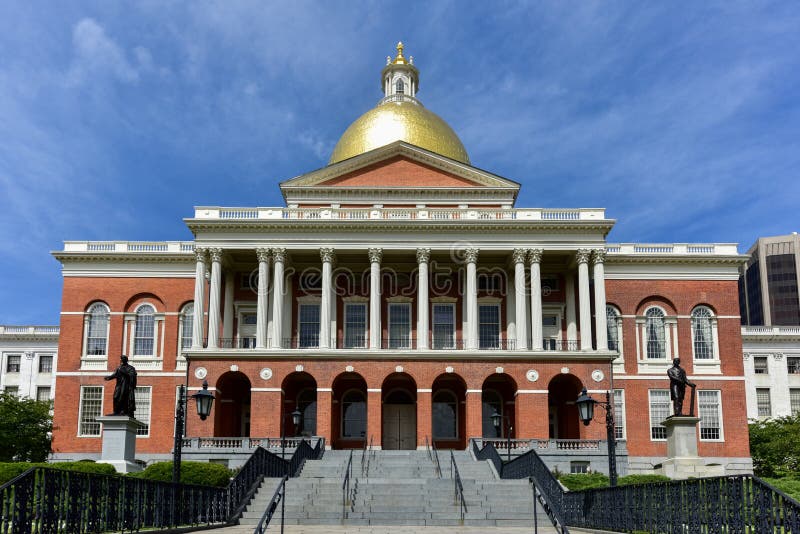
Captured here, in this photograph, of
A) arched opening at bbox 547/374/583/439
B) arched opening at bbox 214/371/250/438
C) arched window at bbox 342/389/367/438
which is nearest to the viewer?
arched opening at bbox 214/371/250/438

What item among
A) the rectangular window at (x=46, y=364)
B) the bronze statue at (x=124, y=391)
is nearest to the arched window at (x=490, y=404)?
the bronze statue at (x=124, y=391)

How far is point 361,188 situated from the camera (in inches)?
2128

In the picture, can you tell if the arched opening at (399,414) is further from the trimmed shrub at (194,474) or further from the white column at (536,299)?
the trimmed shrub at (194,474)

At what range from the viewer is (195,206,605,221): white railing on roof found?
49938mm

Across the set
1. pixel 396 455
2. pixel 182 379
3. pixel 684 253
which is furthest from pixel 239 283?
pixel 684 253

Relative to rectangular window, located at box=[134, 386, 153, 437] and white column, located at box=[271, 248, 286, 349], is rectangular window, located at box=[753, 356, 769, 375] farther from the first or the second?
rectangular window, located at box=[134, 386, 153, 437]

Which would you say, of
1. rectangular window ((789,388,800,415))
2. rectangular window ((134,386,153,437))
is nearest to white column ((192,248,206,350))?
rectangular window ((134,386,153,437))

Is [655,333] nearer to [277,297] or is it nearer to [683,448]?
[683,448]

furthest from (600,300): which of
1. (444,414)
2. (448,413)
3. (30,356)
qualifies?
(30,356)

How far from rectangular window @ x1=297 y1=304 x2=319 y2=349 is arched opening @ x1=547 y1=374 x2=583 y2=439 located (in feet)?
45.2

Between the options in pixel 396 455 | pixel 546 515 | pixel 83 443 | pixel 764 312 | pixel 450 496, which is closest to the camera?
pixel 546 515

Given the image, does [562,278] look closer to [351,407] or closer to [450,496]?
[351,407]

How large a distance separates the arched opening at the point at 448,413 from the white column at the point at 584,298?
7409mm

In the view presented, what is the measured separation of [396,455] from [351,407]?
34.6 feet
